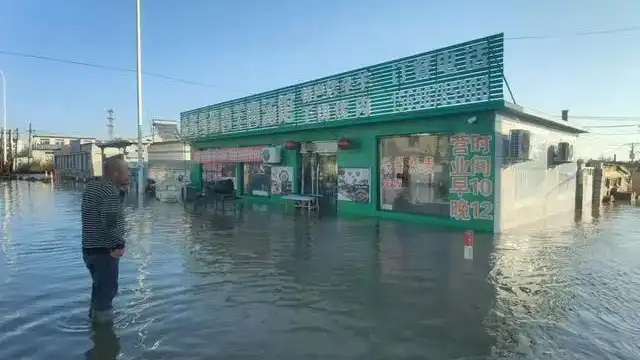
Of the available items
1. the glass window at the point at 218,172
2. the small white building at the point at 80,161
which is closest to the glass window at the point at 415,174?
the glass window at the point at 218,172

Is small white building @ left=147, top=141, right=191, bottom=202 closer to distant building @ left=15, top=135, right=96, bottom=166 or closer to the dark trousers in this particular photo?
the dark trousers

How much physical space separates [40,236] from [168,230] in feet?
9.64

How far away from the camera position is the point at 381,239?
446 inches

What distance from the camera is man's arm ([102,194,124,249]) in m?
4.96

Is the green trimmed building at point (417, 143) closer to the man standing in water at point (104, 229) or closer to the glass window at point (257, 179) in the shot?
the glass window at point (257, 179)

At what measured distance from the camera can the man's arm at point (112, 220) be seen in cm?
496

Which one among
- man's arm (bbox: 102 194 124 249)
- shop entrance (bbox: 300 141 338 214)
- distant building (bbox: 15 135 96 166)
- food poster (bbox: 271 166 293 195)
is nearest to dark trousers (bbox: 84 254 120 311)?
man's arm (bbox: 102 194 124 249)

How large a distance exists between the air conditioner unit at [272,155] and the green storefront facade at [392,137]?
0.39ft

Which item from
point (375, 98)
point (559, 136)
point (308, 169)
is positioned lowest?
point (308, 169)

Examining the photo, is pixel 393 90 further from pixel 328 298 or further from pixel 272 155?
pixel 328 298

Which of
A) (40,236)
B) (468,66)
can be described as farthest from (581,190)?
(40,236)

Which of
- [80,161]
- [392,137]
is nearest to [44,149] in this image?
[80,161]

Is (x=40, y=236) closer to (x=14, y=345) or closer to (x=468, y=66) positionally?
(x=14, y=345)

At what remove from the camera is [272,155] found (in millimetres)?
20438
